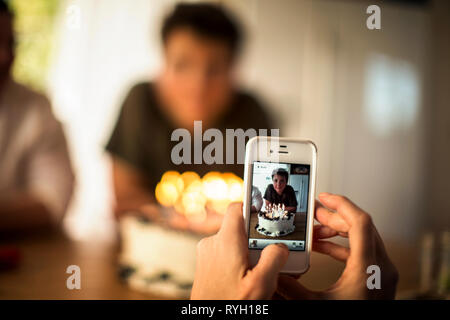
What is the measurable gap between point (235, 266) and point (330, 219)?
73mm

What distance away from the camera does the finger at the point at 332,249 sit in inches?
10.4

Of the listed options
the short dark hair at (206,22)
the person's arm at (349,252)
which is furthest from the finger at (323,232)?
the short dark hair at (206,22)

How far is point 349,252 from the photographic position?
0.26 meters

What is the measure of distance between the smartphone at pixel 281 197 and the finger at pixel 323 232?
0.04 ft

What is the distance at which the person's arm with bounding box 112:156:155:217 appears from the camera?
3.17 ft

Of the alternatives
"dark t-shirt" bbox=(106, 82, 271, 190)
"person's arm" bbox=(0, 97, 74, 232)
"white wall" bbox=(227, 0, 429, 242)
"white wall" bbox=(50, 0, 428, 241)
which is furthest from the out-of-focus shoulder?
"white wall" bbox=(227, 0, 429, 242)

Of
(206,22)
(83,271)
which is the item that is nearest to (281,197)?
(83,271)

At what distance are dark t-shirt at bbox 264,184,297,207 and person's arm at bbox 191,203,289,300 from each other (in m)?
0.02

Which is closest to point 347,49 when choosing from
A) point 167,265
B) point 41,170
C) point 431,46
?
point 431,46

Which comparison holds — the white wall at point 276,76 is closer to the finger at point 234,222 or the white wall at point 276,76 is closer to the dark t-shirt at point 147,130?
the dark t-shirt at point 147,130

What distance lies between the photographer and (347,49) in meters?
1.38

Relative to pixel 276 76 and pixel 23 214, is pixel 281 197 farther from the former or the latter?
pixel 276 76

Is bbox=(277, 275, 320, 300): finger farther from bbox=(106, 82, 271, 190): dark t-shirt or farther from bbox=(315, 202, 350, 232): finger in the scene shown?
bbox=(106, 82, 271, 190): dark t-shirt
